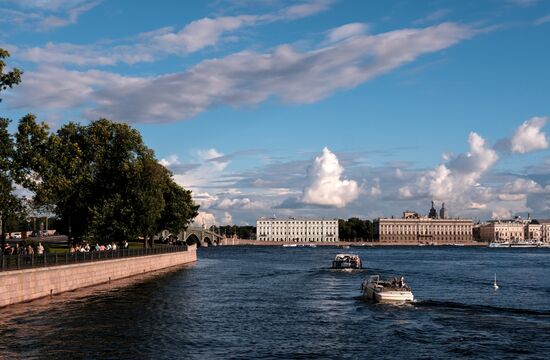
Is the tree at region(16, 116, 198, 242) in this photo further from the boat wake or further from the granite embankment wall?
the boat wake

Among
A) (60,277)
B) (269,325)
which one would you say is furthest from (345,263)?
(269,325)

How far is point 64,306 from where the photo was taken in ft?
144

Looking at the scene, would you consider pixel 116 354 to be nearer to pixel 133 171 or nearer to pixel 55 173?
pixel 55 173

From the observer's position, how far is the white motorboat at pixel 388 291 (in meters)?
48.9

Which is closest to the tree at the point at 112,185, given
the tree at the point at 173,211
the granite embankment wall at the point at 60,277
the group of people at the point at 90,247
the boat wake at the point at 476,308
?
the group of people at the point at 90,247

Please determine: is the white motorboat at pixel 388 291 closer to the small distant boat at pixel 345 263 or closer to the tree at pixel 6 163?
the tree at pixel 6 163

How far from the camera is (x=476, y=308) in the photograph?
46.8m

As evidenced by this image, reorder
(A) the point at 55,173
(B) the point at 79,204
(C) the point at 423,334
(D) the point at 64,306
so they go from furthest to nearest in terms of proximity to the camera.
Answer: (B) the point at 79,204 < (A) the point at 55,173 < (D) the point at 64,306 < (C) the point at 423,334

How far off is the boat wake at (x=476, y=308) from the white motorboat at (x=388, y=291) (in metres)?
0.95

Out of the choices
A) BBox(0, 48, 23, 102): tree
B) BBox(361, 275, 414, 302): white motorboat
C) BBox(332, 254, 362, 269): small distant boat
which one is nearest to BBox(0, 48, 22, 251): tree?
BBox(0, 48, 23, 102): tree

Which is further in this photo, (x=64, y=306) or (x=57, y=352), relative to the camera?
(x=64, y=306)

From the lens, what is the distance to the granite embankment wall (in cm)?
4175

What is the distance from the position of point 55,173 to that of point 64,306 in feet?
45.6

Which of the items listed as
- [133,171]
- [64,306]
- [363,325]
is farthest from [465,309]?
[133,171]
